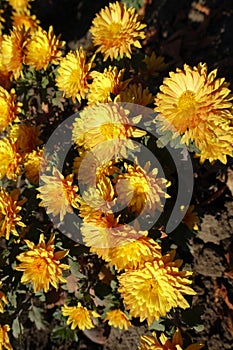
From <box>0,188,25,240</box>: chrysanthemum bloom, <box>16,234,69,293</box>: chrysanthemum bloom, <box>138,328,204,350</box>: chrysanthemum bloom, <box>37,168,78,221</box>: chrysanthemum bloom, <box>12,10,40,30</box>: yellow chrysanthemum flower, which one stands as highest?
<box>12,10,40,30</box>: yellow chrysanthemum flower

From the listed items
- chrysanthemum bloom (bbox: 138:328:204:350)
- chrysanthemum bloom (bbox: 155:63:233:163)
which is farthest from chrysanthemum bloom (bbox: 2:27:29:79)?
chrysanthemum bloom (bbox: 138:328:204:350)

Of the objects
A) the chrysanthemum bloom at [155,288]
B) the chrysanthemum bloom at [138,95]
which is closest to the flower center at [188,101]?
the chrysanthemum bloom at [138,95]

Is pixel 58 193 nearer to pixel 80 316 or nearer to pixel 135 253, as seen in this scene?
pixel 135 253

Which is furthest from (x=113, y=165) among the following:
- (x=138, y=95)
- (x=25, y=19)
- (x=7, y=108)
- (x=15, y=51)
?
(x=25, y=19)

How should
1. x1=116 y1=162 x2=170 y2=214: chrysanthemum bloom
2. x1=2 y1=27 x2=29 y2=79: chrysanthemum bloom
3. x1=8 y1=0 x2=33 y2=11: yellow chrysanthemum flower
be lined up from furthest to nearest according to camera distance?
1. x1=8 y1=0 x2=33 y2=11: yellow chrysanthemum flower
2. x1=2 y1=27 x2=29 y2=79: chrysanthemum bloom
3. x1=116 y1=162 x2=170 y2=214: chrysanthemum bloom

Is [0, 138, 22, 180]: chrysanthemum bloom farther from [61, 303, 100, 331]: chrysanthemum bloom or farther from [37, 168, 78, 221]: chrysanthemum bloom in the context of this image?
[61, 303, 100, 331]: chrysanthemum bloom

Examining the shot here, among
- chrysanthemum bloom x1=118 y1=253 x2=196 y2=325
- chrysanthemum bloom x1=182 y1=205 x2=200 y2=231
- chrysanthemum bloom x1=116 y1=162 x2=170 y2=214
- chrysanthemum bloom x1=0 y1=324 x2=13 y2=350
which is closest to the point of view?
chrysanthemum bloom x1=118 y1=253 x2=196 y2=325

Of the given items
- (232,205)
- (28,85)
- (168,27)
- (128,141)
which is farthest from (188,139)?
(168,27)
